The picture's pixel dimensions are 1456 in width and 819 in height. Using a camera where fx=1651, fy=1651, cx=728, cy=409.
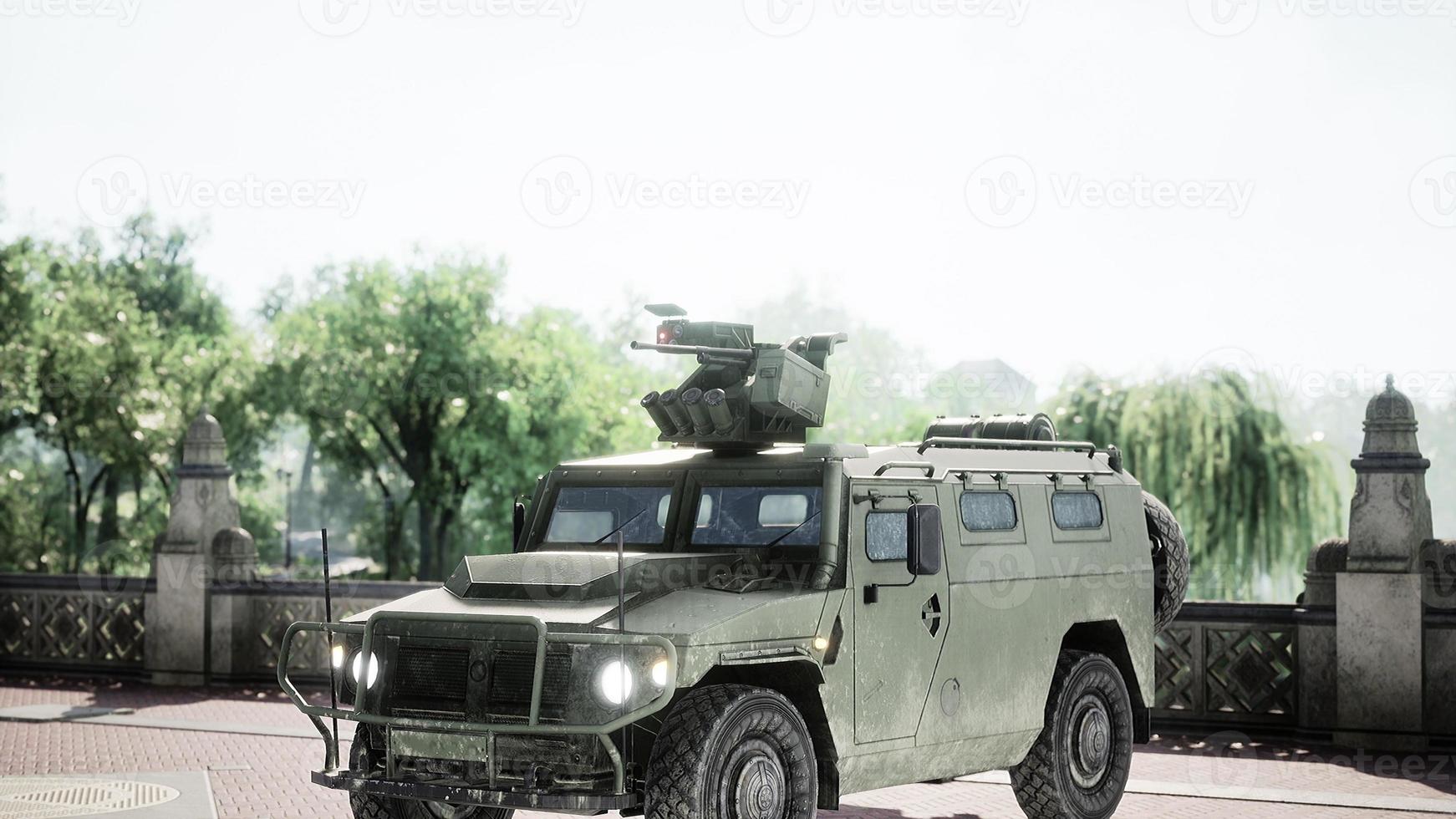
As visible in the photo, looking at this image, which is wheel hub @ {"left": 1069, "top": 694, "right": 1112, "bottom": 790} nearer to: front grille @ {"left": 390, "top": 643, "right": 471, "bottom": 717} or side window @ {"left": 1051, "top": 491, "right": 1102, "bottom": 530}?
side window @ {"left": 1051, "top": 491, "right": 1102, "bottom": 530}

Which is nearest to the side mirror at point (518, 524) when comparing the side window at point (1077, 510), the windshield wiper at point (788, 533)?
the windshield wiper at point (788, 533)

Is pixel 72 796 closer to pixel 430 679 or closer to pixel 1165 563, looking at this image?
pixel 430 679

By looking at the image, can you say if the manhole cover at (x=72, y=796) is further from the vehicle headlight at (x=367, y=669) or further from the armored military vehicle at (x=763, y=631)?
the vehicle headlight at (x=367, y=669)

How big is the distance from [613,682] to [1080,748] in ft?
15.2

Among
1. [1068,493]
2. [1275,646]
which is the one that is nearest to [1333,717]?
[1275,646]

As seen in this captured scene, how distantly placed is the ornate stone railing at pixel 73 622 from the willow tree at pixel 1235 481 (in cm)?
2206

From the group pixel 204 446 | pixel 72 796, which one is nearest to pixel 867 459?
pixel 72 796

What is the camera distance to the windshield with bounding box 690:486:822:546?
9.60m

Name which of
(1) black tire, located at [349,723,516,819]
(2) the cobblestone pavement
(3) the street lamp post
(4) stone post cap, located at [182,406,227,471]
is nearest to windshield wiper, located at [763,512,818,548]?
(1) black tire, located at [349,723,516,819]

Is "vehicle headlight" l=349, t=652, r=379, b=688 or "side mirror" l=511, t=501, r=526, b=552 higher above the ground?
"side mirror" l=511, t=501, r=526, b=552

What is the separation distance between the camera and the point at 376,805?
9.34 meters

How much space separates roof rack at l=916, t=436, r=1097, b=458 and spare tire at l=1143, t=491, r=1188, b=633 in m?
0.89

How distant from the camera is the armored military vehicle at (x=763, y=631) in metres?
8.27

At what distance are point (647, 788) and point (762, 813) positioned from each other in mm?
708
